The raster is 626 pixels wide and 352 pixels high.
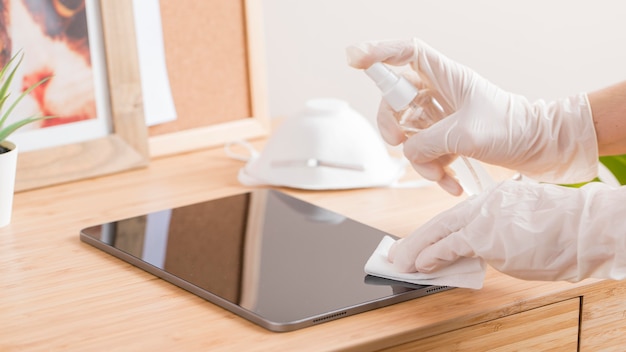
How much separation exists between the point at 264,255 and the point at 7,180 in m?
0.38

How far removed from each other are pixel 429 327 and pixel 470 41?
1.06 m

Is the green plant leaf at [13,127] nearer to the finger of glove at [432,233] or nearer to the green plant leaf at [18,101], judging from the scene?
the green plant leaf at [18,101]

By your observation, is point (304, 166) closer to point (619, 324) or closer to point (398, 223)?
point (398, 223)

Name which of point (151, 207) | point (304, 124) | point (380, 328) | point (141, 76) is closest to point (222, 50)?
point (141, 76)

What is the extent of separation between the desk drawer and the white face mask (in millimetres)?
436

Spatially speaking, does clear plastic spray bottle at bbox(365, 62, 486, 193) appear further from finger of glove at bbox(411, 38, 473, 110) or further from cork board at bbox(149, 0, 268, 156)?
cork board at bbox(149, 0, 268, 156)

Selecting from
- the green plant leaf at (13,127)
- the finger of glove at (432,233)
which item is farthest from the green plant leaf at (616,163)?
the green plant leaf at (13,127)

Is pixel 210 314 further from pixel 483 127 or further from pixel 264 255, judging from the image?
pixel 483 127

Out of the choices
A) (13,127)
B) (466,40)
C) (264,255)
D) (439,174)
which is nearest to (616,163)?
(439,174)

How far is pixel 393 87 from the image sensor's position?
3.69 feet

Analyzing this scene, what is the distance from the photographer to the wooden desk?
900 mm

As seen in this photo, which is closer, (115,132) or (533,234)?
(533,234)

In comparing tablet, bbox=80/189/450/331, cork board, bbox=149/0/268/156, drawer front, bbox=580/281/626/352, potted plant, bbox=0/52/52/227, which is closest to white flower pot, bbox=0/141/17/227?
potted plant, bbox=0/52/52/227

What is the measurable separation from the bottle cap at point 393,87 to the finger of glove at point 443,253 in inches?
7.8
